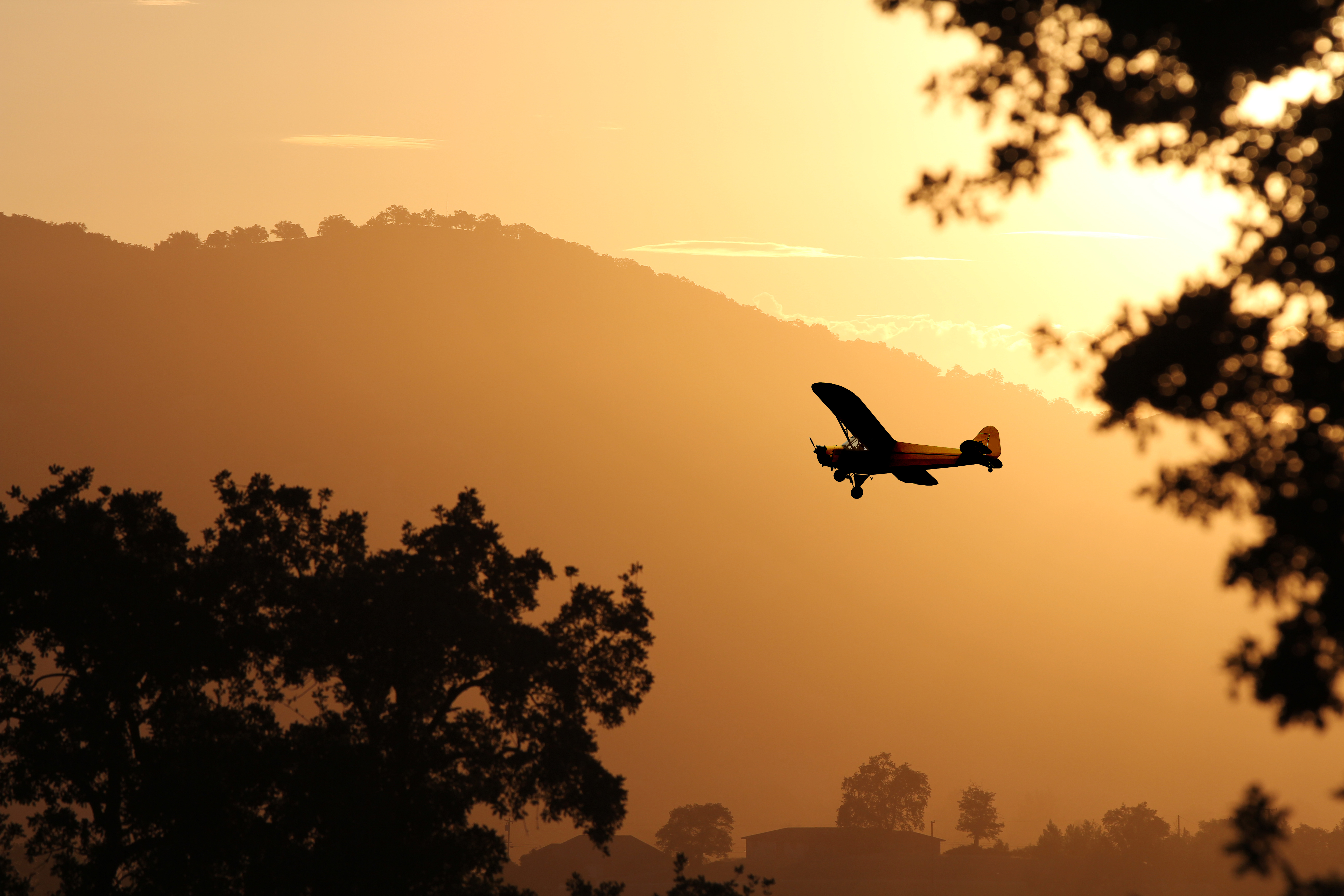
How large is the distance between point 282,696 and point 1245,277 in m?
25.5

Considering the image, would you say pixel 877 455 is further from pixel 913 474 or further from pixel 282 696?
pixel 282 696

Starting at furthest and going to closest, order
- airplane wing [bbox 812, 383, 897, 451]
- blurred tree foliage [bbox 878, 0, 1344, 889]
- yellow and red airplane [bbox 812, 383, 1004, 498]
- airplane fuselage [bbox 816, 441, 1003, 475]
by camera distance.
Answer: airplane fuselage [bbox 816, 441, 1003, 475] < yellow and red airplane [bbox 812, 383, 1004, 498] < airplane wing [bbox 812, 383, 897, 451] < blurred tree foliage [bbox 878, 0, 1344, 889]

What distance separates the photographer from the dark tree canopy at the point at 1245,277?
12188 mm

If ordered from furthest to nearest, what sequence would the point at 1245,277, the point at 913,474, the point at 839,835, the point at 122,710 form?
the point at 839,835 < the point at 913,474 < the point at 122,710 < the point at 1245,277

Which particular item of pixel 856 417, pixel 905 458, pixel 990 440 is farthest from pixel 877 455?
pixel 990 440

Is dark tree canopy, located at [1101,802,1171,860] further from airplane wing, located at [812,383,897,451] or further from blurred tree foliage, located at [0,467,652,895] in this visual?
blurred tree foliage, located at [0,467,652,895]

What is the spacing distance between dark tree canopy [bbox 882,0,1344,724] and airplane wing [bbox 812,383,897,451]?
14106mm

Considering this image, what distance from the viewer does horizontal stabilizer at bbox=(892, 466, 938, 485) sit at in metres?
32.0

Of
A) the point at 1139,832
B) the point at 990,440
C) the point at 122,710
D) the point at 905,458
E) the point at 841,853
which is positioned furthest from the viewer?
the point at 841,853

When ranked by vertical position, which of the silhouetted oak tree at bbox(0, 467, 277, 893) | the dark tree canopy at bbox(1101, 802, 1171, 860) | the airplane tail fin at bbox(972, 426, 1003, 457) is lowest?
the silhouetted oak tree at bbox(0, 467, 277, 893)

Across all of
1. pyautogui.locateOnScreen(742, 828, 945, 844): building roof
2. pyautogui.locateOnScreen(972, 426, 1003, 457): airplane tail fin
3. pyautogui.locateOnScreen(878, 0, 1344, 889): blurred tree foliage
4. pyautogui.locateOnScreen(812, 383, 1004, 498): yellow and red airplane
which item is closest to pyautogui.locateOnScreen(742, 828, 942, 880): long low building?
pyautogui.locateOnScreen(742, 828, 945, 844): building roof

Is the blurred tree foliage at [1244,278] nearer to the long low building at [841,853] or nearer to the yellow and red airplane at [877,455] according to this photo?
the yellow and red airplane at [877,455]

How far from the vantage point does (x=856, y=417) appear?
98.4 ft

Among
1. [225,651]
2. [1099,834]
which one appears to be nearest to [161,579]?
[225,651]
